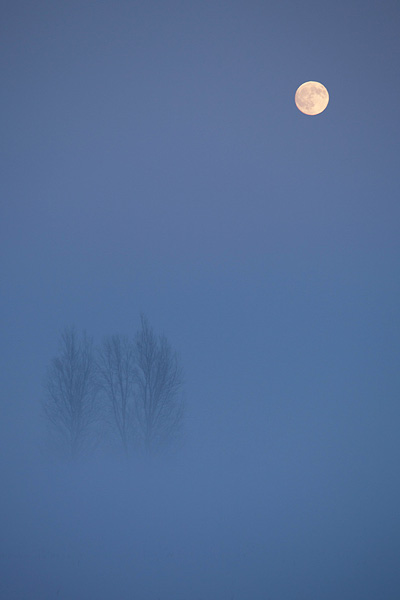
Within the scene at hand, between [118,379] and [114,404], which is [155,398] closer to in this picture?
[114,404]

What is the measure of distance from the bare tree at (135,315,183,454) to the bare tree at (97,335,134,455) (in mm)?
524

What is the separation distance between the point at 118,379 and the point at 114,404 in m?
2.34

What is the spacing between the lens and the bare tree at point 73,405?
2298cm

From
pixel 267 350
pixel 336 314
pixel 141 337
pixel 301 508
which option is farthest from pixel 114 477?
pixel 336 314

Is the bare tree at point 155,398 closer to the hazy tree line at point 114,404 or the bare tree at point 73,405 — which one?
the hazy tree line at point 114,404

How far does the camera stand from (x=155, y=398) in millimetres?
23781

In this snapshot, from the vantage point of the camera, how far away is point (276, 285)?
110688 mm

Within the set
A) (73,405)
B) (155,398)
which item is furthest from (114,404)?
(155,398)

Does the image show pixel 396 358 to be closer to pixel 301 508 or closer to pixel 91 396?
pixel 91 396

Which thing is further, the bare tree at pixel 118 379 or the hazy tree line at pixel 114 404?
the bare tree at pixel 118 379

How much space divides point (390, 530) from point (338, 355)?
1648 inches

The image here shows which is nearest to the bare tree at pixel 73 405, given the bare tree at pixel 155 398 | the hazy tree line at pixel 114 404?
the hazy tree line at pixel 114 404

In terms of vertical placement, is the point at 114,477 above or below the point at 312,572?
above

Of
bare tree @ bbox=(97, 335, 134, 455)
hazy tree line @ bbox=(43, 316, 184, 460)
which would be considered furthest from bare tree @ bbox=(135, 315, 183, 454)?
bare tree @ bbox=(97, 335, 134, 455)
